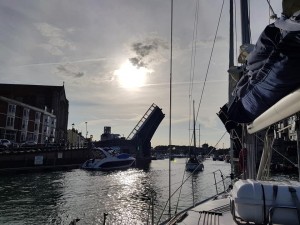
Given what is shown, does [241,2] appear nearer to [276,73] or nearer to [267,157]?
[267,157]

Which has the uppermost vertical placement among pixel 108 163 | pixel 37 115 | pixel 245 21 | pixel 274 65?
pixel 37 115

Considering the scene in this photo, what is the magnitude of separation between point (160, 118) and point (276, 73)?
5384cm

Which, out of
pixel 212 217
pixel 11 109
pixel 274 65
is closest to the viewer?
pixel 274 65

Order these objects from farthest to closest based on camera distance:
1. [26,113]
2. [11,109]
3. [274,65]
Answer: [26,113], [11,109], [274,65]

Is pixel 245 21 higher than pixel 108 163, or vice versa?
pixel 245 21

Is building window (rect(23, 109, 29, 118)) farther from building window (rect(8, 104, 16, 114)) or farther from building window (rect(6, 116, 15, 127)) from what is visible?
building window (rect(6, 116, 15, 127))

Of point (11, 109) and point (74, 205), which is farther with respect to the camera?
point (11, 109)

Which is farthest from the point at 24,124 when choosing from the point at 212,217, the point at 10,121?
the point at 212,217

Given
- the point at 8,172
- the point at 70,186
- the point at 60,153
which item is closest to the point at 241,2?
→ the point at 70,186

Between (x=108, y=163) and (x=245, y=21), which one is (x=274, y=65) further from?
(x=108, y=163)

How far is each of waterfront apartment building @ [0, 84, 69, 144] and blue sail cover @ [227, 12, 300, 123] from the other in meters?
58.6

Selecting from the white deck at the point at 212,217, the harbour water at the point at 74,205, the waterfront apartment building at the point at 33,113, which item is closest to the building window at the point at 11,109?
the waterfront apartment building at the point at 33,113

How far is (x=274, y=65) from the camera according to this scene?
330 centimetres

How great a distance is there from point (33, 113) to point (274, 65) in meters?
69.5
